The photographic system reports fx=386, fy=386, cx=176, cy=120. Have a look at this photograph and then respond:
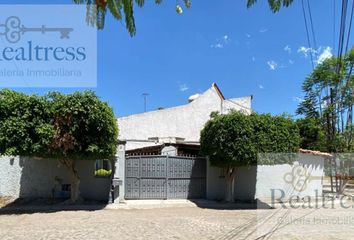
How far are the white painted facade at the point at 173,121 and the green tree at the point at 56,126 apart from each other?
36.1 ft

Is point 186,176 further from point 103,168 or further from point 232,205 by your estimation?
point 103,168

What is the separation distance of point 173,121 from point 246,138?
12326 millimetres

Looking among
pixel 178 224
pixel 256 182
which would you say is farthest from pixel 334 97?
pixel 178 224

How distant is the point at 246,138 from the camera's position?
48.7 ft

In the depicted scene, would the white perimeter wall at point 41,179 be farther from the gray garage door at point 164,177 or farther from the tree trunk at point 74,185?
the gray garage door at point 164,177

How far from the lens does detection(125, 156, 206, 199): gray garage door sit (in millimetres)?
16328

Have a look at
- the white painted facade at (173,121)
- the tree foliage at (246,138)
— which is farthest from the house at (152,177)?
the white painted facade at (173,121)

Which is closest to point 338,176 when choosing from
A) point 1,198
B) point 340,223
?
point 340,223

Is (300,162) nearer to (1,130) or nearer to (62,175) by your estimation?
(62,175)

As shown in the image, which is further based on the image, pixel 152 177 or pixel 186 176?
pixel 186 176

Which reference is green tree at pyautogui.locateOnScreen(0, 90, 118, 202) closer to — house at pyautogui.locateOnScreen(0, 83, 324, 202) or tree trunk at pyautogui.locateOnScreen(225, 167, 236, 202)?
house at pyautogui.locateOnScreen(0, 83, 324, 202)

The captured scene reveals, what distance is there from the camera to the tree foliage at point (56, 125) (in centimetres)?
1310

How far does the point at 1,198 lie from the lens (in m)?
15.8

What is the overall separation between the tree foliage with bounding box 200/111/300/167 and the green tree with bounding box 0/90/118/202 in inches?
166
